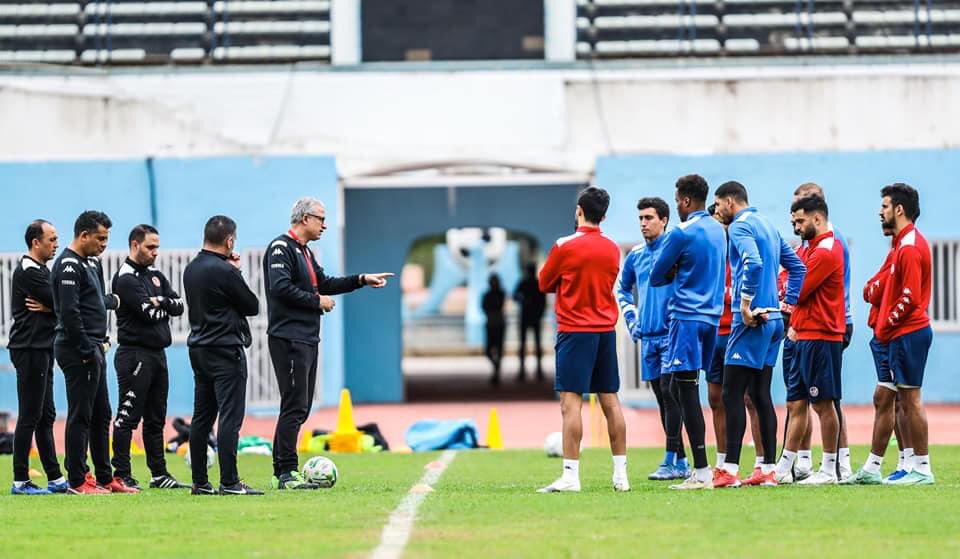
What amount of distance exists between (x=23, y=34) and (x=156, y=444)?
15234 mm

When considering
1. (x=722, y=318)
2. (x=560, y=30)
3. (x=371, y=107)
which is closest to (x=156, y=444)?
(x=722, y=318)

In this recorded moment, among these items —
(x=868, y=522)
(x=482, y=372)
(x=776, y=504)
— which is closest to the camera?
(x=868, y=522)

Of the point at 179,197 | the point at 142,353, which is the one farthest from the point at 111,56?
the point at 142,353

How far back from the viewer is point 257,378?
68.2 ft

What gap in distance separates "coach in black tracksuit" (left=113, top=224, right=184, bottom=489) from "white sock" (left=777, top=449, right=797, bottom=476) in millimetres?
4200

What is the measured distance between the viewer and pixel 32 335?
10961 millimetres

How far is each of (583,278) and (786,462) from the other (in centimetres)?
197

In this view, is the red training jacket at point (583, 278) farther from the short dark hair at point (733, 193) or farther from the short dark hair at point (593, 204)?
the short dark hair at point (733, 193)

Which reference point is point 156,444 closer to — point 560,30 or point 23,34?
point 560,30

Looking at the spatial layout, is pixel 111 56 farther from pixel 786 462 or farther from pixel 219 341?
pixel 786 462

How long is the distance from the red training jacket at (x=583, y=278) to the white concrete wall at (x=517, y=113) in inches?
472

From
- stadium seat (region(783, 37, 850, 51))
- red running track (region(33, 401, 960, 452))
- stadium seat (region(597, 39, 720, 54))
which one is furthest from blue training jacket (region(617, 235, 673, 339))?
stadium seat (region(783, 37, 850, 51))

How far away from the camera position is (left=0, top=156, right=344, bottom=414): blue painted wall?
21.2 metres

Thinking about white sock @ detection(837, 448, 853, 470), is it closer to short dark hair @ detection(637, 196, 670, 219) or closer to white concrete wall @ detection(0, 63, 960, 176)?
short dark hair @ detection(637, 196, 670, 219)
